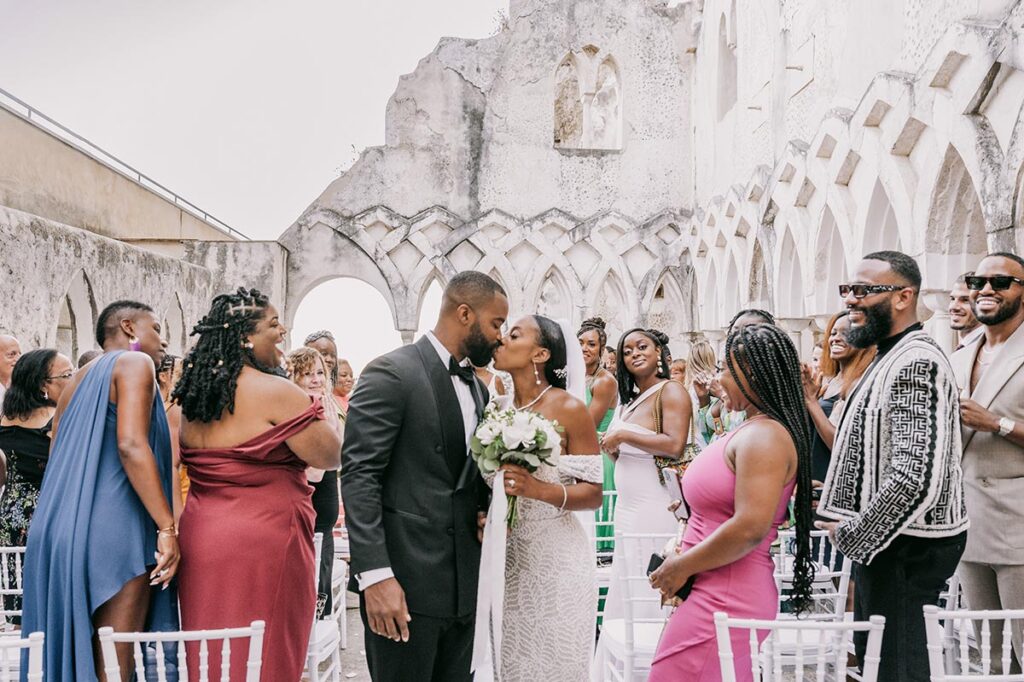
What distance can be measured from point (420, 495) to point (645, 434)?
253 cm

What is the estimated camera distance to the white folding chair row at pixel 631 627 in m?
3.81

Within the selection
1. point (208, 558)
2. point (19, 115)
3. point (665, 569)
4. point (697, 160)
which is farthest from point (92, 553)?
point (697, 160)

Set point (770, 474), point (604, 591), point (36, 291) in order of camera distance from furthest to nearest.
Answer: point (36, 291) → point (604, 591) → point (770, 474)

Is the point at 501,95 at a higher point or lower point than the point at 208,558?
higher

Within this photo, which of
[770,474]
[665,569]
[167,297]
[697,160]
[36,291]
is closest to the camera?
[770,474]

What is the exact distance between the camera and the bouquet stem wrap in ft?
10.2

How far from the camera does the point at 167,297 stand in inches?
472

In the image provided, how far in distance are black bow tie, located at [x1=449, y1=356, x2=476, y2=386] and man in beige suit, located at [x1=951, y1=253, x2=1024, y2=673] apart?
2040mm

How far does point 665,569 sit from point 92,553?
83.8 inches

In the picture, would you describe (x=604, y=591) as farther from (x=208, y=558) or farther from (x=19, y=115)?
(x=19, y=115)

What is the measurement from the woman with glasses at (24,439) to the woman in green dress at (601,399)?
3.52 metres

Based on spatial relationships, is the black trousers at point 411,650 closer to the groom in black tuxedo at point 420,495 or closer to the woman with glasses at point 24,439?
the groom in black tuxedo at point 420,495

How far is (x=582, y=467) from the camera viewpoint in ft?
11.8

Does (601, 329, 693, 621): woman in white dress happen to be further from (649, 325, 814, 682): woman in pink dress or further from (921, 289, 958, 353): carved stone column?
(921, 289, 958, 353): carved stone column
